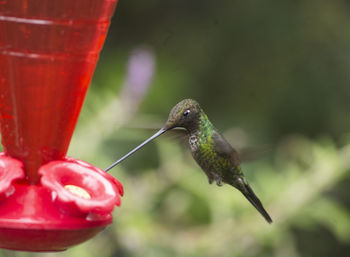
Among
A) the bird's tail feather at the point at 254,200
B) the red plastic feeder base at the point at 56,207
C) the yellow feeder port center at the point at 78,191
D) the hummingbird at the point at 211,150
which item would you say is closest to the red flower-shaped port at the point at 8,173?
the red plastic feeder base at the point at 56,207

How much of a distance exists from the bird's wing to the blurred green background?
1.24m

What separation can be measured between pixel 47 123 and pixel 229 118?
3823 mm

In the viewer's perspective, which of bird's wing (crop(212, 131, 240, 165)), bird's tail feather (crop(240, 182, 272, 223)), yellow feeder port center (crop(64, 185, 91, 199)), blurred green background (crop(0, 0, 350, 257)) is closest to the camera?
yellow feeder port center (crop(64, 185, 91, 199))

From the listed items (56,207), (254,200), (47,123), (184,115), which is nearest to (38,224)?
(56,207)

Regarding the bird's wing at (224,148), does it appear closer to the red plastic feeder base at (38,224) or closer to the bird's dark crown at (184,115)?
the bird's dark crown at (184,115)

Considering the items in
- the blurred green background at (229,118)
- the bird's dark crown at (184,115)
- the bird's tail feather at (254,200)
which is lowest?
the blurred green background at (229,118)

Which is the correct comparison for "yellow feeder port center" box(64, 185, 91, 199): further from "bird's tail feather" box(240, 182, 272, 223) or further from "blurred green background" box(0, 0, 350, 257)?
"blurred green background" box(0, 0, 350, 257)

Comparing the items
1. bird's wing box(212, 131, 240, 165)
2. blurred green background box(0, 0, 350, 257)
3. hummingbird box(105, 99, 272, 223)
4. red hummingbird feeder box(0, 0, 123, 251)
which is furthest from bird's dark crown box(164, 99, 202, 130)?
blurred green background box(0, 0, 350, 257)

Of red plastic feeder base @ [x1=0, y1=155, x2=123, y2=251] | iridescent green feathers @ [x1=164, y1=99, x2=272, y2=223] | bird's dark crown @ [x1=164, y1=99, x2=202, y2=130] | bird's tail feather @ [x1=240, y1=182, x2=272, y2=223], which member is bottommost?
bird's tail feather @ [x1=240, y1=182, x2=272, y2=223]

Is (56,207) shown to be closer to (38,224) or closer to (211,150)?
(38,224)

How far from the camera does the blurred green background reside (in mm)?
3846

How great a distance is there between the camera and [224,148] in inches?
103

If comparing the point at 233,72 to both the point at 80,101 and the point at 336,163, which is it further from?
the point at 80,101

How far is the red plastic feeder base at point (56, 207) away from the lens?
180 centimetres
